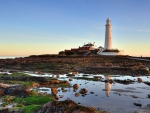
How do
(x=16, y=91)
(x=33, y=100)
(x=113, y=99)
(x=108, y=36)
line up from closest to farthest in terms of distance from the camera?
(x=33, y=100) < (x=113, y=99) < (x=16, y=91) < (x=108, y=36)

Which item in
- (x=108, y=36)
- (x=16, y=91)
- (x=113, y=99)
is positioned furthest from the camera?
(x=108, y=36)

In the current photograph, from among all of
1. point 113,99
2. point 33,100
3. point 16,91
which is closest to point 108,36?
point 113,99

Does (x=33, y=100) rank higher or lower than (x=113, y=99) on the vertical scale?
higher

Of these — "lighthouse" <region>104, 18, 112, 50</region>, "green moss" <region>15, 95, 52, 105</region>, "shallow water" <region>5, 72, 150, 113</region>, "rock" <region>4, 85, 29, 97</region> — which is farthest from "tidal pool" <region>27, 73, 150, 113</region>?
"lighthouse" <region>104, 18, 112, 50</region>

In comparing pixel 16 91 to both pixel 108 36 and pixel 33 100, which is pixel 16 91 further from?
pixel 108 36

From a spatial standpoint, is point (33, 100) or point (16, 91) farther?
point (16, 91)

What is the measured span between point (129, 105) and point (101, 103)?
6.38 feet

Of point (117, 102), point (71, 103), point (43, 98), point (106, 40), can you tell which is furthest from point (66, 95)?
point (106, 40)

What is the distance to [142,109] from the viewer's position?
1334 centimetres

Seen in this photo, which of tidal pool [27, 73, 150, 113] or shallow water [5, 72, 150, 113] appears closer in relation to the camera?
tidal pool [27, 73, 150, 113]

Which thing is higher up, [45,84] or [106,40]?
[106,40]

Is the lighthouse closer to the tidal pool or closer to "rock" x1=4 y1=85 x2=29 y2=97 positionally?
the tidal pool

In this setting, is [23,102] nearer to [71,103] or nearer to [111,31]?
[71,103]

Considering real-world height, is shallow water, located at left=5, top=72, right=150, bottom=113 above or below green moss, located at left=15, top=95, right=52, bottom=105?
below
